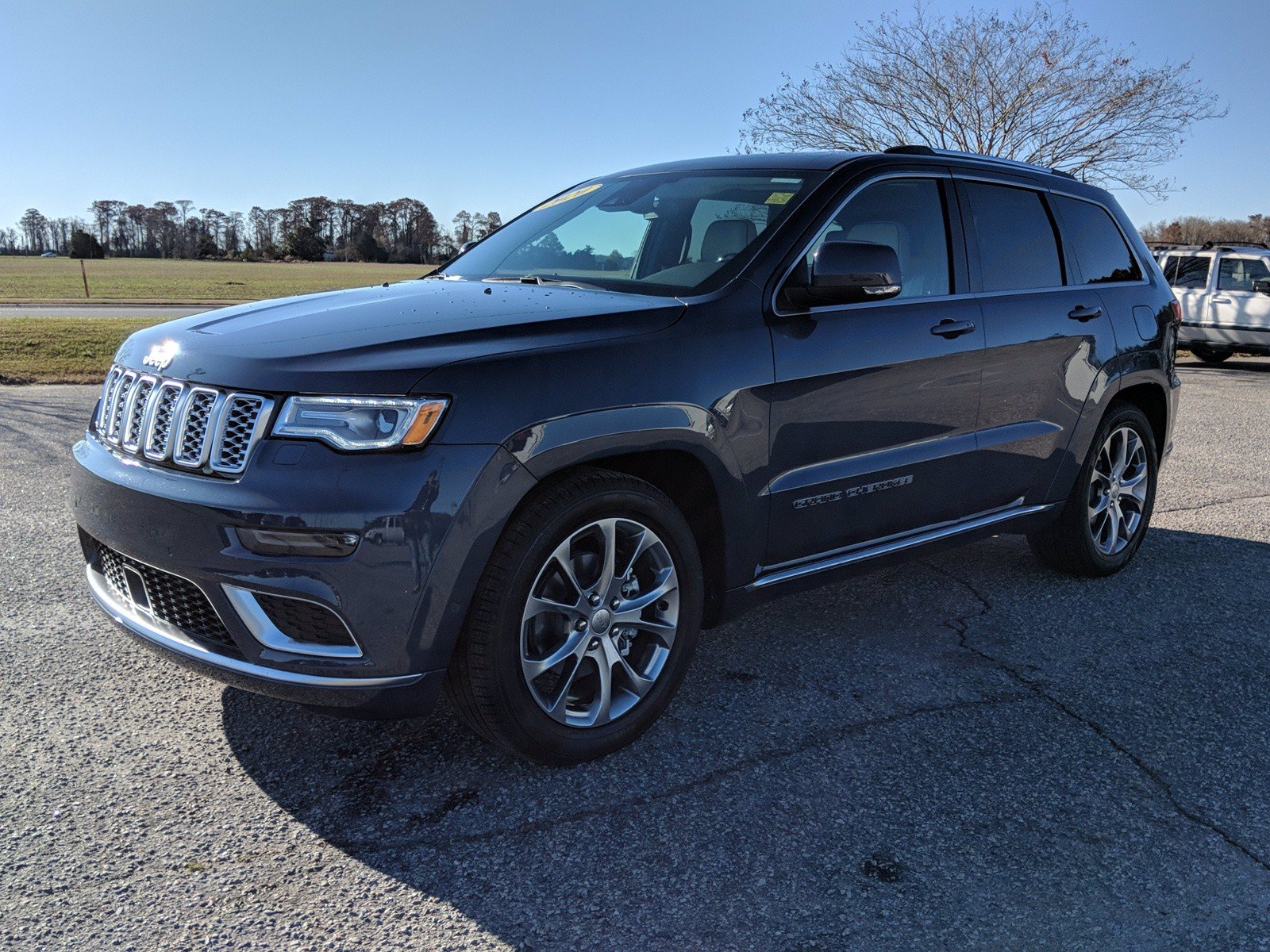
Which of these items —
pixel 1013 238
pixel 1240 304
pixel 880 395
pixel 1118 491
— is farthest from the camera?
pixel 1240 304

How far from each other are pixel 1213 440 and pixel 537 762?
28.0 feet

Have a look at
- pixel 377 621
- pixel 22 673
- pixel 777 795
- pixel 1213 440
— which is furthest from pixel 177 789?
pixel 1213 440

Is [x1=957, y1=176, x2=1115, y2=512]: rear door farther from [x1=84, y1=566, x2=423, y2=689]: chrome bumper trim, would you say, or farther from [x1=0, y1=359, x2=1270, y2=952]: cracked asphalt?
[x1=84, y1=566, x2=423, y2=689]: chrome bumper trim

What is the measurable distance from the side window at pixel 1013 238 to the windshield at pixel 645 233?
3.06ft

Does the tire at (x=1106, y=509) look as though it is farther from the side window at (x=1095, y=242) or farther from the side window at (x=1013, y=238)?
the side window at (x=1013, y=238)

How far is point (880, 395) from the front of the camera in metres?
3.81

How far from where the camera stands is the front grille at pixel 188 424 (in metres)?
2.78

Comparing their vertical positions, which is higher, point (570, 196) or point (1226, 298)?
point (570, 196)

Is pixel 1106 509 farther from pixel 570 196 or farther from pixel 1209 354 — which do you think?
pixel 1209 354

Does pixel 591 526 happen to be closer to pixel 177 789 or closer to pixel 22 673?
pixel 177 789

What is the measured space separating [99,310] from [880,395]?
33379mm

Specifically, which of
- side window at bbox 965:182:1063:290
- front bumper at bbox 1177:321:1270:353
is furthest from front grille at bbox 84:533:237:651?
front bumper at bbox 1177:321:1270:353

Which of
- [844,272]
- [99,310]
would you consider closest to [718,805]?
[844,272]

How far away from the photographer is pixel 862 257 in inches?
141
